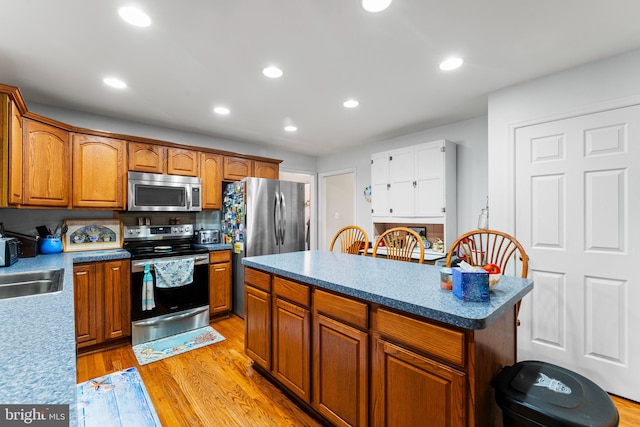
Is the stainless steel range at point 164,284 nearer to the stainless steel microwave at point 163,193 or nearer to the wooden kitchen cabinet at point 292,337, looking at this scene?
the stainless steel microwave at point 163,193

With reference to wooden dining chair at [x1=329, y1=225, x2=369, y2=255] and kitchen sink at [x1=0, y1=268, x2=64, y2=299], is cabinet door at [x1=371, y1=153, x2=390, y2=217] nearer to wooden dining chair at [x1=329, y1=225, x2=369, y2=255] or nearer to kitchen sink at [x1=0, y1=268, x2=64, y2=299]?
wooden dining chair at [x1=329, y1=225, x2=369, y2=255]

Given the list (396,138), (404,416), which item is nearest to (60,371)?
(404,416)

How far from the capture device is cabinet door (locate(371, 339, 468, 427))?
1.10 meters

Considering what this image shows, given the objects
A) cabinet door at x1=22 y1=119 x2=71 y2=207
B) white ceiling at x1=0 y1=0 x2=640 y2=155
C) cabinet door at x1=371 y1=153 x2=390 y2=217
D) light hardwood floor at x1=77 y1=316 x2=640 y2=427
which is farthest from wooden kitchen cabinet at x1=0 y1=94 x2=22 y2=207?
cabinet door at x1=371 y1=153 x2=390 y2=217

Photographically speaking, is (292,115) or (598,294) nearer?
(598,294)

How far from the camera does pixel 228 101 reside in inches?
114

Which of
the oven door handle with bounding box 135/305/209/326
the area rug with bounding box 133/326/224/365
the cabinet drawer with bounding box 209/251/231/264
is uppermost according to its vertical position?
the cabinet drawer with bounding box 209/251/231/264

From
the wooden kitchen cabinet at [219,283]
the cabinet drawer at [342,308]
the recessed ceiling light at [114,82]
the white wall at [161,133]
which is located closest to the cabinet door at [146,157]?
the white wall at [161,133]

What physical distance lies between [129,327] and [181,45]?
8.62 ft

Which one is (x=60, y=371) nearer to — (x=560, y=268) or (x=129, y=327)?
(x=129, y=327)

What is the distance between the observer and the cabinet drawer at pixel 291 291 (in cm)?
176

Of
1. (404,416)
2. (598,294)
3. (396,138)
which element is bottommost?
(404,416)

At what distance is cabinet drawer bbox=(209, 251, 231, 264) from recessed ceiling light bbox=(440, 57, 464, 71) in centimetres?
297

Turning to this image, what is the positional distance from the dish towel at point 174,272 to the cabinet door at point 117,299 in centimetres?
27
